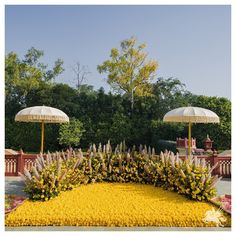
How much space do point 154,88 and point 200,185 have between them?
15.9 meters

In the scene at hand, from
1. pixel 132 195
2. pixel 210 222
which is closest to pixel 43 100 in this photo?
pixel 132 195

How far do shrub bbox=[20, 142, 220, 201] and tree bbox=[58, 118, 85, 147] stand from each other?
9473 mm

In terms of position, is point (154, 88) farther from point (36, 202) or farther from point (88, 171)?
point (36, 202)

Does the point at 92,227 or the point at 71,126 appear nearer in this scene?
the point at 92,227

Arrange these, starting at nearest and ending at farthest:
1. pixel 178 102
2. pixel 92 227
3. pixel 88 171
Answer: pixel 92 227, pixel 88 171, pixel 178 102

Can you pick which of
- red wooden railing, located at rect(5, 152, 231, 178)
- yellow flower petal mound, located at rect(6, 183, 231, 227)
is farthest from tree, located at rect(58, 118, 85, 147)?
yellow flower petal mound, located at rect(6, 183, 231, 227)

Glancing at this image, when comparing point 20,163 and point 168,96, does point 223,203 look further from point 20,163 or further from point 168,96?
point 168,96

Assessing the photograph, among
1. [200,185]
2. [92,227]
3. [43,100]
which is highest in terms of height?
[43,100]

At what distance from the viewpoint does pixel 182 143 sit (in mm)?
12836

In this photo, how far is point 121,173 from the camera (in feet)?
21.2

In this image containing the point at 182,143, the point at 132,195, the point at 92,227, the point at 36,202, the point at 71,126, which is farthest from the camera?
the point at 71,126

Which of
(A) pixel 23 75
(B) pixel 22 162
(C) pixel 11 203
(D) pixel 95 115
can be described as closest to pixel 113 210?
(C) pixel 11 203

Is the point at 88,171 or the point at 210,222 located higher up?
the point at 88,171

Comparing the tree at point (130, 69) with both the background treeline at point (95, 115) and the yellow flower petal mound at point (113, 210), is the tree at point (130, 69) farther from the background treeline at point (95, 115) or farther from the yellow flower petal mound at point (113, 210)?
the yellow flower petal mound at point (113, 210)
